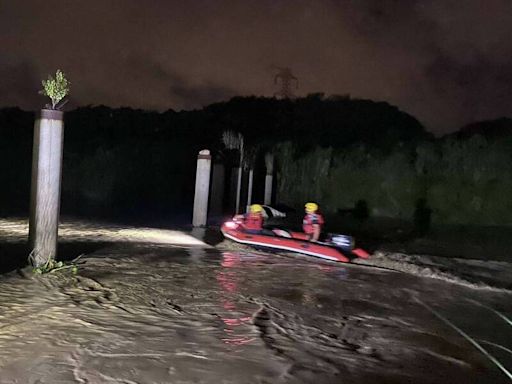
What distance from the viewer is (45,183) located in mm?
10141

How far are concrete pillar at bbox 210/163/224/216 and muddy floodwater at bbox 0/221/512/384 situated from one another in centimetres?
1383

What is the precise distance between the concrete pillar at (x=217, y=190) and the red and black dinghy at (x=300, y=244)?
34.0 feet

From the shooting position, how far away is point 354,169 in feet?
123

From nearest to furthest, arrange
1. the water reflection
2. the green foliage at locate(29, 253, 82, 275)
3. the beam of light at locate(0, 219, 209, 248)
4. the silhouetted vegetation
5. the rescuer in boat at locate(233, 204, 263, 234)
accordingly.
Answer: the water reflection → the green foliage at locate(29, 253, 82, 275) → the rescuer in boat at locate(233, 204, 263, 234) → the beam of light at locate(0, 219, 209, 248) → the silhouetted vegetation

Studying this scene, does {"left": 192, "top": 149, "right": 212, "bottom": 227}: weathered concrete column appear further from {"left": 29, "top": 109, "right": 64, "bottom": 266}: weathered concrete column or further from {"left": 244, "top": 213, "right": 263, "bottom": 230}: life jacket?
{"left": 29, "top": 109, "right": 64, "bottom": 266}: weathered concrete column

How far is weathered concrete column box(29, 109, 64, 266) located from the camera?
33.2 ft

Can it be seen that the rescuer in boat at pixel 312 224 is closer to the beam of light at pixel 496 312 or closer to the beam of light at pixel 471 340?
the beam of light at pixel 471 340

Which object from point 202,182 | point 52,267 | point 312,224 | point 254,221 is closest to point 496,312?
point 312,224

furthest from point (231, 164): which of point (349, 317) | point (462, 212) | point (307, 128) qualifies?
point (307, 128)

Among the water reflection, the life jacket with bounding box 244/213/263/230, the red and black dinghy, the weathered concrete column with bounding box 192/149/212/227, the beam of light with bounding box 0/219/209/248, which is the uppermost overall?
the weathered concrete column with bounding box 192/149/212/227

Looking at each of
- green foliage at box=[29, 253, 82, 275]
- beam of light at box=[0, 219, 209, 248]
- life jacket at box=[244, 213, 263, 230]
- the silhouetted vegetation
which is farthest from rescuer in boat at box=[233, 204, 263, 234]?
the silhouetted vegetation

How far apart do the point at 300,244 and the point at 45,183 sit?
675 cm

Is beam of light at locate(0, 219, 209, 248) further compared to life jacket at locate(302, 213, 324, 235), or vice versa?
beam of light at locate(0, 219, 209, 248)

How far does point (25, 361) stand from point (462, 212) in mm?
30362
